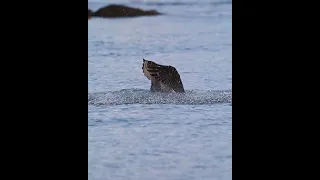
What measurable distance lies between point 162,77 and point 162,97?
10cm

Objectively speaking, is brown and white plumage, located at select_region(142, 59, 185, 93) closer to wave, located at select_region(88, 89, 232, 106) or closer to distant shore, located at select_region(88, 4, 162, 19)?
wave, located at select_region(88, 89, 232, 106)

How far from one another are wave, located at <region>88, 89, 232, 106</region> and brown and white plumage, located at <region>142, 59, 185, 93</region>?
0.03 meters

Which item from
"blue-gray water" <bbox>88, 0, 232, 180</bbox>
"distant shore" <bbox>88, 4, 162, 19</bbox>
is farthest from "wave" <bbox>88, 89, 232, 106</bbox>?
"distant shore" <bbox>88, 4, 162, 19</bbox>

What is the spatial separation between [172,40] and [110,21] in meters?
0.33

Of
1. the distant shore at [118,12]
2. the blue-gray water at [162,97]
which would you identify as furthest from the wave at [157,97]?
the distant shore at [118,12]

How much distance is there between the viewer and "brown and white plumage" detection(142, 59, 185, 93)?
10.5 ft

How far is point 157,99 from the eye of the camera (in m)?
3.18

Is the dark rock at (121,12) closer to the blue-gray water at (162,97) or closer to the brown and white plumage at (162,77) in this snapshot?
the blue-gray water at (162,97)

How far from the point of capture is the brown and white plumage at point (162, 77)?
125 inches

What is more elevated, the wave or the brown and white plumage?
the brown and white plumage

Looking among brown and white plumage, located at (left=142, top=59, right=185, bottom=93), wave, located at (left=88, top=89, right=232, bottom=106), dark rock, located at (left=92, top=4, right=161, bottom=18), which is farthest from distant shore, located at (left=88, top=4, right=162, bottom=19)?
wave, located at (left=88, top=89, right=232, bottom=106)

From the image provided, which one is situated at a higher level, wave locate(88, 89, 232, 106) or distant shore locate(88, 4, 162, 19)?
distant shore locate(88, 4, 162, 19)
